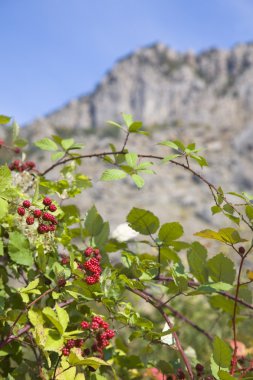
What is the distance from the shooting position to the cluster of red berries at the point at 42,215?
47.7 inches

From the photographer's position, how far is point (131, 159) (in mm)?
1403

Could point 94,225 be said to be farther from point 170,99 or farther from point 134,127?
point 170,99

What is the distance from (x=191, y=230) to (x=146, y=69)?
77.7 meters

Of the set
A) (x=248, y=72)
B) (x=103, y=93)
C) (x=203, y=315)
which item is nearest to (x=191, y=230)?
(x=203, y=315)

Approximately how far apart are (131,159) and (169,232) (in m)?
0.26

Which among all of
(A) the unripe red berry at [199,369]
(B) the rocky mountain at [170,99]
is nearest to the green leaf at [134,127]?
(A) the unripe red berry at [199,369]

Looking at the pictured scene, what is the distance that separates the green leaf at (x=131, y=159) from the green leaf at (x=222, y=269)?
39 cm

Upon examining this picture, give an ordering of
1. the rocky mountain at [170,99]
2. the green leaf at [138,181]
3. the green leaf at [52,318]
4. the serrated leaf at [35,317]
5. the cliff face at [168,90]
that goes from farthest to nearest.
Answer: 1. the cliff face at [168,90]
2. the rocky mountain at [170,99]
3. the green leaf at [138,181]
4. the serrated leaf at [35,317]
5. the green leaf at [52,318]

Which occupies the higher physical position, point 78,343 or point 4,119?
point 4,119

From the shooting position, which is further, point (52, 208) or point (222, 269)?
point (222, 269)

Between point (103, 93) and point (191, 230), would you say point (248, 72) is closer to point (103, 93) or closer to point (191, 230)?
point (103, 93)

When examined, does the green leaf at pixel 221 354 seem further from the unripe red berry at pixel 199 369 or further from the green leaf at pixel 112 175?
the green leaf at pixel 112 175

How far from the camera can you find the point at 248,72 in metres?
87.6

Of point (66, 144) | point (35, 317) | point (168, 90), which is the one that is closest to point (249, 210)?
point (35, 317)
